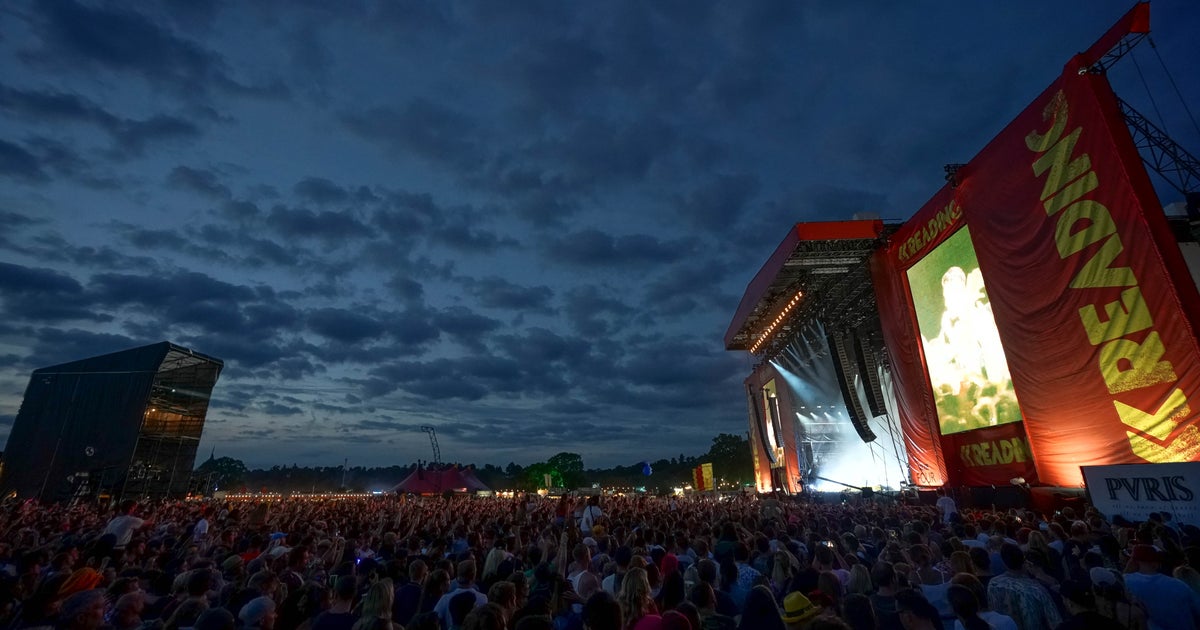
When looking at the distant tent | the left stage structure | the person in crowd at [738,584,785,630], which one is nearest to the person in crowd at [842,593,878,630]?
the person in crowd at [738,584,785,630]

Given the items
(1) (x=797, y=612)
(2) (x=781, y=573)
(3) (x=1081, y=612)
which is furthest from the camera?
(2) (x=781, y=573)

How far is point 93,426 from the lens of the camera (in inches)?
1129

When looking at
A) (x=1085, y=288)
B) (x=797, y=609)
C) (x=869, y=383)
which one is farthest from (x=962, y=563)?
(x=869, y=383)

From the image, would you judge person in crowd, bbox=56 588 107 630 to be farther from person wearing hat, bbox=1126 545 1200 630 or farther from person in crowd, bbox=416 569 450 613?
person wearing hat, bbox=1126 545 1200 630

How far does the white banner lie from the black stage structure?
432 inches

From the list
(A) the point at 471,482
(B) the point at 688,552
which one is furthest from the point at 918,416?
(A) the point at 471,482

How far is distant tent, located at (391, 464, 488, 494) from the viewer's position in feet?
121

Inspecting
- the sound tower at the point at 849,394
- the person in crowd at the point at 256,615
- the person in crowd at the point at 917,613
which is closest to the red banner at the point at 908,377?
the sound tower at the point at 849,394

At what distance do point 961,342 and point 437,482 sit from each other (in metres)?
33.5

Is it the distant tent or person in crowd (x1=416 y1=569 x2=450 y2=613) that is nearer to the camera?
person in crowd (x1=416 y1=569 x2=450 y2=613)

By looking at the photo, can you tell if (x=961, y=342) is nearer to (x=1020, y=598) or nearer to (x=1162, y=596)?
(x=1162, y=596)

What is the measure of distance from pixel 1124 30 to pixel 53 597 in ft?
70.5

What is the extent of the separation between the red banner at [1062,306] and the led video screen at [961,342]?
59 millimetres

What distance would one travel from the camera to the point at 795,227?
23.5m
